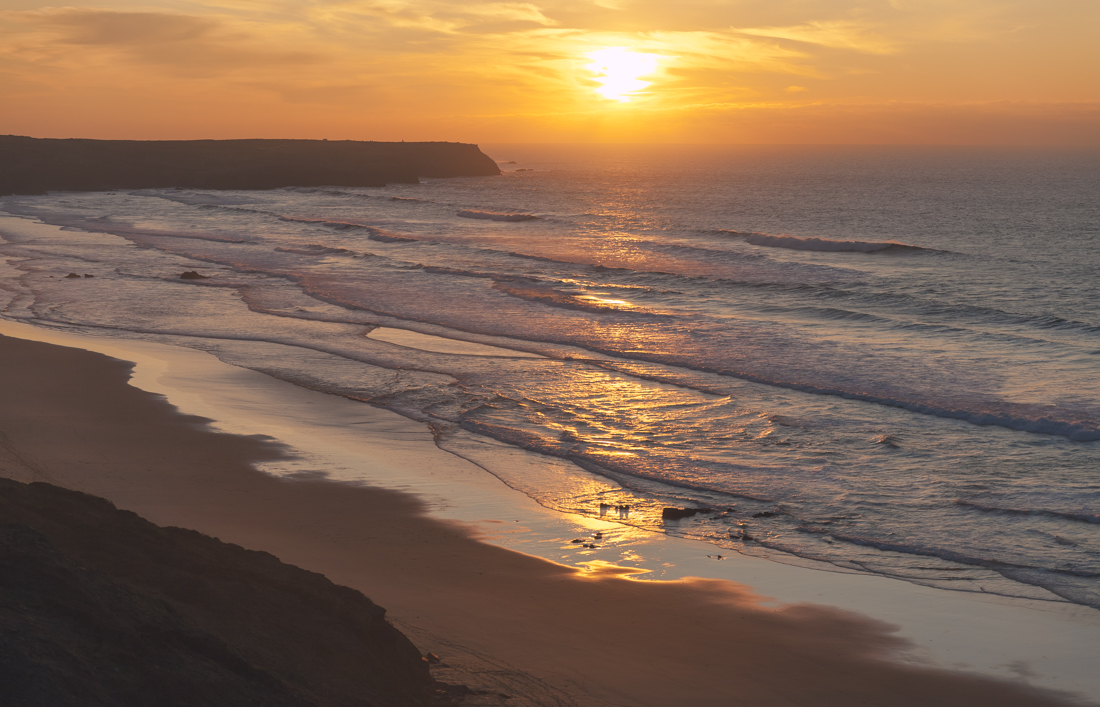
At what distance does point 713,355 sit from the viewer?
1808 centimetres

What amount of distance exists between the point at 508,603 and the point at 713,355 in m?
12.0

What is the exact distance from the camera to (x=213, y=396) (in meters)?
13.9

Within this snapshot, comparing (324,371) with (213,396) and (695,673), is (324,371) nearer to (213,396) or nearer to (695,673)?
(213,396)

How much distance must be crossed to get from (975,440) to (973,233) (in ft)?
139

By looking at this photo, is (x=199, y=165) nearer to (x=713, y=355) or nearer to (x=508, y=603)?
(x=713, y=355)

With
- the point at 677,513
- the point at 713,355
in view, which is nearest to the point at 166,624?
the point at 677,513

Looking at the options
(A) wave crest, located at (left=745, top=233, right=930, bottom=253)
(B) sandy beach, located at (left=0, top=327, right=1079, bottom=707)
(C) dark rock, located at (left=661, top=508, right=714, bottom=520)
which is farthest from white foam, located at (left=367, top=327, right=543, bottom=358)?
(A) wave crest, located at (left=745, top=233, right=930, bottom=253)

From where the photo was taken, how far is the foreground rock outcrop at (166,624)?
3.54m

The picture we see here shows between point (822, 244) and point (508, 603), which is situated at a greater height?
point (822, 244)

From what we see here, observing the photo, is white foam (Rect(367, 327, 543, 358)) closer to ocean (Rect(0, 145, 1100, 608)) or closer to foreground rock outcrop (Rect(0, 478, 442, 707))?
ocean (Rect(0, 145, 1100, 608))

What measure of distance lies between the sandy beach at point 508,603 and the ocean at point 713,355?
68.9 inches

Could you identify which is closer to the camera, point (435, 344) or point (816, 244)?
point (435, 344)

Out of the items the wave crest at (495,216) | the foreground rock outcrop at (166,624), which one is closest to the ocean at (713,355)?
the foreground rock outcrop at (166,624)

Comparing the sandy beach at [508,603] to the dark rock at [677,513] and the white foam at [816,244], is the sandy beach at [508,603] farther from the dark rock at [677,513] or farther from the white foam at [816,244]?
the white foam at [816,244]
